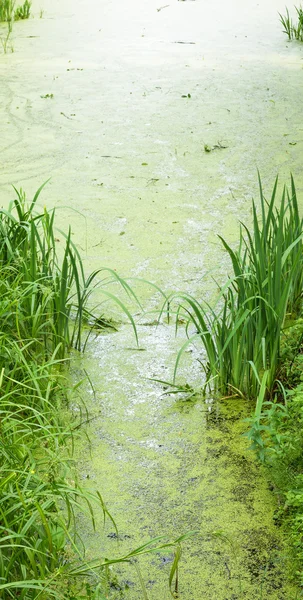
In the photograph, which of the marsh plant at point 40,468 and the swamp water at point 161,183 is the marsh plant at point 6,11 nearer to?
the swamp water at point 161,183

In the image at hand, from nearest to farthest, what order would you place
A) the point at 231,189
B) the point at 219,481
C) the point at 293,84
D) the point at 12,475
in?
the point at 12,475 < the point at 219,481 < the point at 231,189 < the point at 293,84

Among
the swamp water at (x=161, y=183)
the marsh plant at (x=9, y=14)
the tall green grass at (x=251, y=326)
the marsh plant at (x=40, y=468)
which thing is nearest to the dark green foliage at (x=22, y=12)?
the marsh plant at (x=9, y=14)

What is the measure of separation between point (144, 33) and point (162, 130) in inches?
91.0

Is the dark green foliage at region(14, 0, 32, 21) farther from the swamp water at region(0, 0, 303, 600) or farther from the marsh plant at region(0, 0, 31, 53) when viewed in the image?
the swamp water at region(0, 0, 303, 600)

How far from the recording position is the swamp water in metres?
1.58

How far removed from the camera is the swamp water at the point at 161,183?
1.58 metres

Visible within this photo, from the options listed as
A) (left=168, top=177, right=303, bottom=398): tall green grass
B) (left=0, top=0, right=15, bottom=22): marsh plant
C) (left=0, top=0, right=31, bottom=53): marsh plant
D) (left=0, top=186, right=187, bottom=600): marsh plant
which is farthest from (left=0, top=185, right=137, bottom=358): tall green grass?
(left=0, top=0, right=15, bottom=22): marsh plant

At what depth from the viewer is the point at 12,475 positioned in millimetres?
1297

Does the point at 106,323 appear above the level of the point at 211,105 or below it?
below

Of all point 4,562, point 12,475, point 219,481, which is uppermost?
point 12,475

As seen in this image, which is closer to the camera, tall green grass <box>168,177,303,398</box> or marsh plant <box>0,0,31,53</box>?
tall green grass <box>168,177,303,398</box>

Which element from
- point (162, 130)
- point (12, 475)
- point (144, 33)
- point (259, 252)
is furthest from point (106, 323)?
point (144, 33)

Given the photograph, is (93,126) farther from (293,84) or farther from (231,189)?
(293,84)

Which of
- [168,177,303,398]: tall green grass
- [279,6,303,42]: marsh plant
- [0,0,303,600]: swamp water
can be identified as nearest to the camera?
[0,0,303,600]: swamp water
